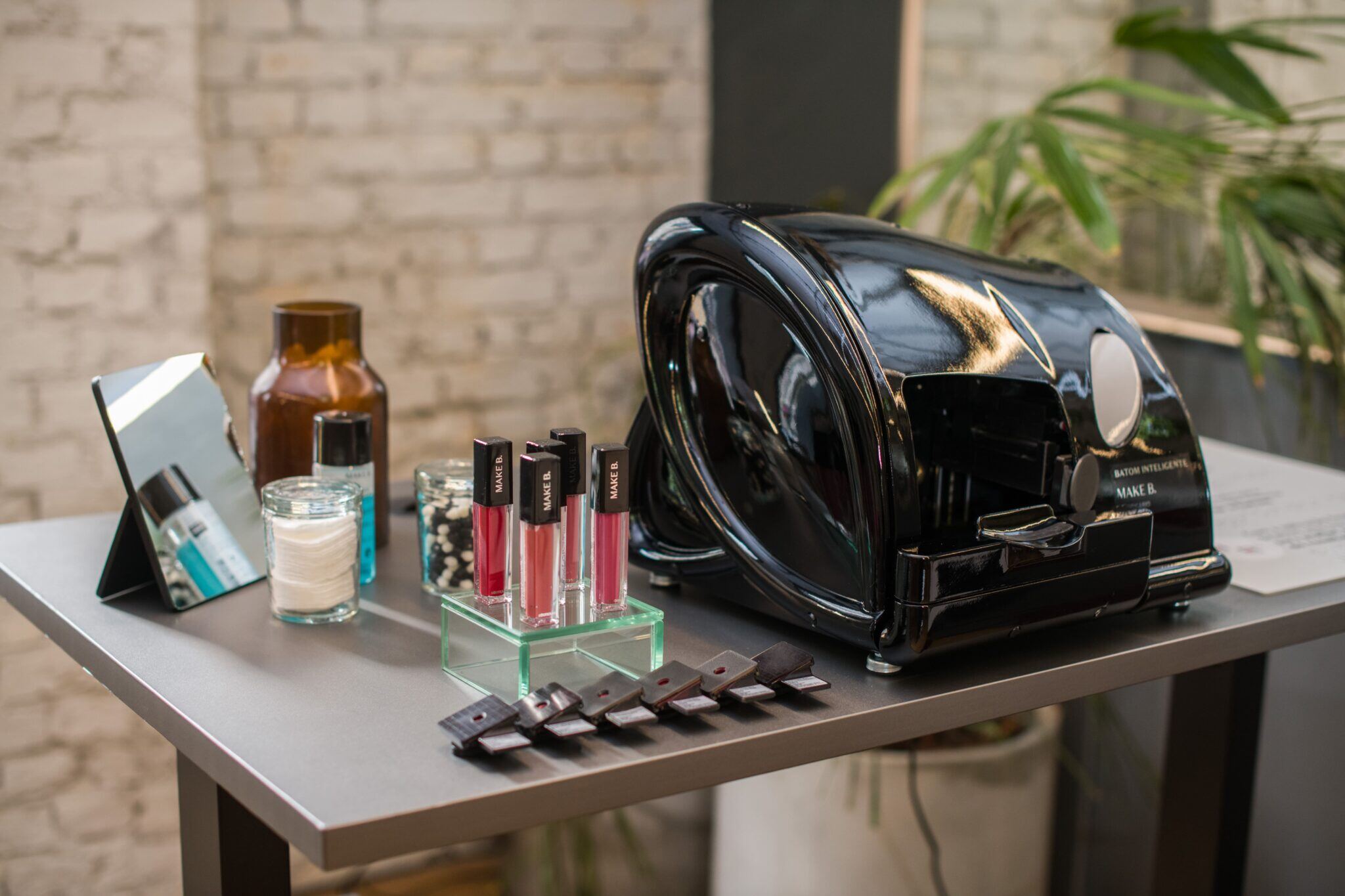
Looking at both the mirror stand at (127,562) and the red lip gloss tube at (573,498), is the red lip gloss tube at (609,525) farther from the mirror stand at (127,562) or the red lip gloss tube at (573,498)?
the mirror stand at (127,562)

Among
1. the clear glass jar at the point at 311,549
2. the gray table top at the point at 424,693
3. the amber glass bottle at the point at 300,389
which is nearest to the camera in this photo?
the gray table top at the point at 424,693

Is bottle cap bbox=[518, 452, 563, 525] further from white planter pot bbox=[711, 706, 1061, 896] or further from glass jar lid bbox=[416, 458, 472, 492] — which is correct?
white planter pot bbox=[711, 706, 1061, 896]

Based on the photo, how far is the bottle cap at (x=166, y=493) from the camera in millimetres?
1116

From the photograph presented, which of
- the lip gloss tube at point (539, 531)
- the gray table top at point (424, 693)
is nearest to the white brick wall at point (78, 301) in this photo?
the gray table top at point (424, 693)

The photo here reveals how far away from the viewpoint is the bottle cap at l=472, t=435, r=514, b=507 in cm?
99

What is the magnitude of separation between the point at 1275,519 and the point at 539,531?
84 centimetres

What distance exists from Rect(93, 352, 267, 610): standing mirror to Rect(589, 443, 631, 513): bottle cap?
13.7 inches

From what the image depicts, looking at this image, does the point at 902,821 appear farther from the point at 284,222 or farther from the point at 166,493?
the point at 284,222

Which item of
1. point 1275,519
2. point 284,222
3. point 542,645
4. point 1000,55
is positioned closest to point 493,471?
point 542,645

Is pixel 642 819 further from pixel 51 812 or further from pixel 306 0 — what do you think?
pixel 306 0

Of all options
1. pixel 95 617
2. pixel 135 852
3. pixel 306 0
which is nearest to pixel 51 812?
pixel 135 852

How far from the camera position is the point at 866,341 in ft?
3.11

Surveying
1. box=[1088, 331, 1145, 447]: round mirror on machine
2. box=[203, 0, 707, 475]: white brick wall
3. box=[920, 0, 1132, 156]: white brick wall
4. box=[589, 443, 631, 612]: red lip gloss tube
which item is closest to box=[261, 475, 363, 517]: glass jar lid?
box=[589, 443, 631, 612]: red lip gloss tube

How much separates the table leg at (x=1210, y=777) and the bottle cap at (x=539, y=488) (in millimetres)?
853
